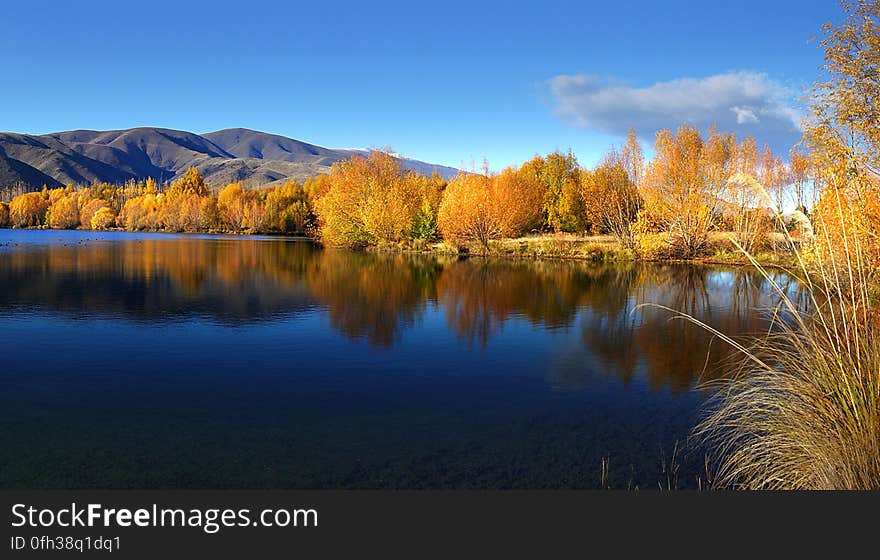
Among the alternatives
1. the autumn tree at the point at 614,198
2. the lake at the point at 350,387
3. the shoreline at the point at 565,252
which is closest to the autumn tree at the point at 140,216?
the shoreline at the point at 565,252

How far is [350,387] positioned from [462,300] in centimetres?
1276

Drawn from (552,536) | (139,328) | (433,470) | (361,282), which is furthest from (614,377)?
(361,282)

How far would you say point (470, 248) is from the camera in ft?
175

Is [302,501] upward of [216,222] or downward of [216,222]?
downward

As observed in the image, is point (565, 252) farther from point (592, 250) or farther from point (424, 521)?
point (424, 521)

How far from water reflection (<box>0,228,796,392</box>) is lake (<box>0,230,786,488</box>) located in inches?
5.4

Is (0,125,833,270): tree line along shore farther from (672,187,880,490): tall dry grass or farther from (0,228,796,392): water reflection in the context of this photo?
(672,187,880,490): tall dry grass

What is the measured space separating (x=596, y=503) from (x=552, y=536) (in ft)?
4.11

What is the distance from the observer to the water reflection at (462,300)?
14992mm

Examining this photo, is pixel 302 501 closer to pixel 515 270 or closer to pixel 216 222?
pixel 515 270

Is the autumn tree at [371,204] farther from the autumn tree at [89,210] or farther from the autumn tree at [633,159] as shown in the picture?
the autumn tree at [89,210]

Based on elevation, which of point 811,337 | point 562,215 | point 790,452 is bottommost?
point 790,452

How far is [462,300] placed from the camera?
2370cm

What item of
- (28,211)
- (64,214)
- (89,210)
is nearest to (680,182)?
(89,210)
